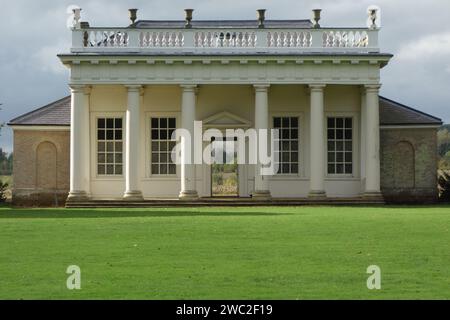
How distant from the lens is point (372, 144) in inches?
1606

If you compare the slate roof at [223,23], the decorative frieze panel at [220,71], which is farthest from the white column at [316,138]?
the slate roof at [223,23]

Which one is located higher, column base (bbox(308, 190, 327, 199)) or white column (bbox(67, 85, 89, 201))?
white column (bbox(67, 85, 89, 201))

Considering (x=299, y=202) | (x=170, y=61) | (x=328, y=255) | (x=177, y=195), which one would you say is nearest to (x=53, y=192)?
(x=177, y=195)

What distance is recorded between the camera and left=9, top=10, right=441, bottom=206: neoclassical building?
40.4m

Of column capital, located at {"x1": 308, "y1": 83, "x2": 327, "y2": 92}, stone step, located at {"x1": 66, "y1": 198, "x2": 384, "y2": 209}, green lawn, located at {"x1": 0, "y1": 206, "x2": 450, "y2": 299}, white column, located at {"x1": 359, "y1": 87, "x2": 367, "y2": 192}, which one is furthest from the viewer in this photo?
white column, located at {"x1": 359, "y1": 87, "x2": 367, "y2": 192}

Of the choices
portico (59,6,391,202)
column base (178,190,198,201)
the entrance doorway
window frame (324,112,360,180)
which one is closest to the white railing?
portico (59,6,391,202)

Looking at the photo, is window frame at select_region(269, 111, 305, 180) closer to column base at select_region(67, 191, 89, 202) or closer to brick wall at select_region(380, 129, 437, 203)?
brick wall at select_region(380, 129, 437, 203)

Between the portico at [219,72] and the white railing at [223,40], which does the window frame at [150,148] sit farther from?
the white railing at [223,40]

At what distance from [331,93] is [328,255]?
85.1 ft

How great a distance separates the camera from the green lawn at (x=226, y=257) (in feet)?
44.9

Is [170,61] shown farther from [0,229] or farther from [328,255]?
[328,255]

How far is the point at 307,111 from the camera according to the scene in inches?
1710

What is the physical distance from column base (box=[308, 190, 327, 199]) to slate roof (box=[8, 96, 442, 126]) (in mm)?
5180

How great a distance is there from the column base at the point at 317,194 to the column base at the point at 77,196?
9.42 metres
